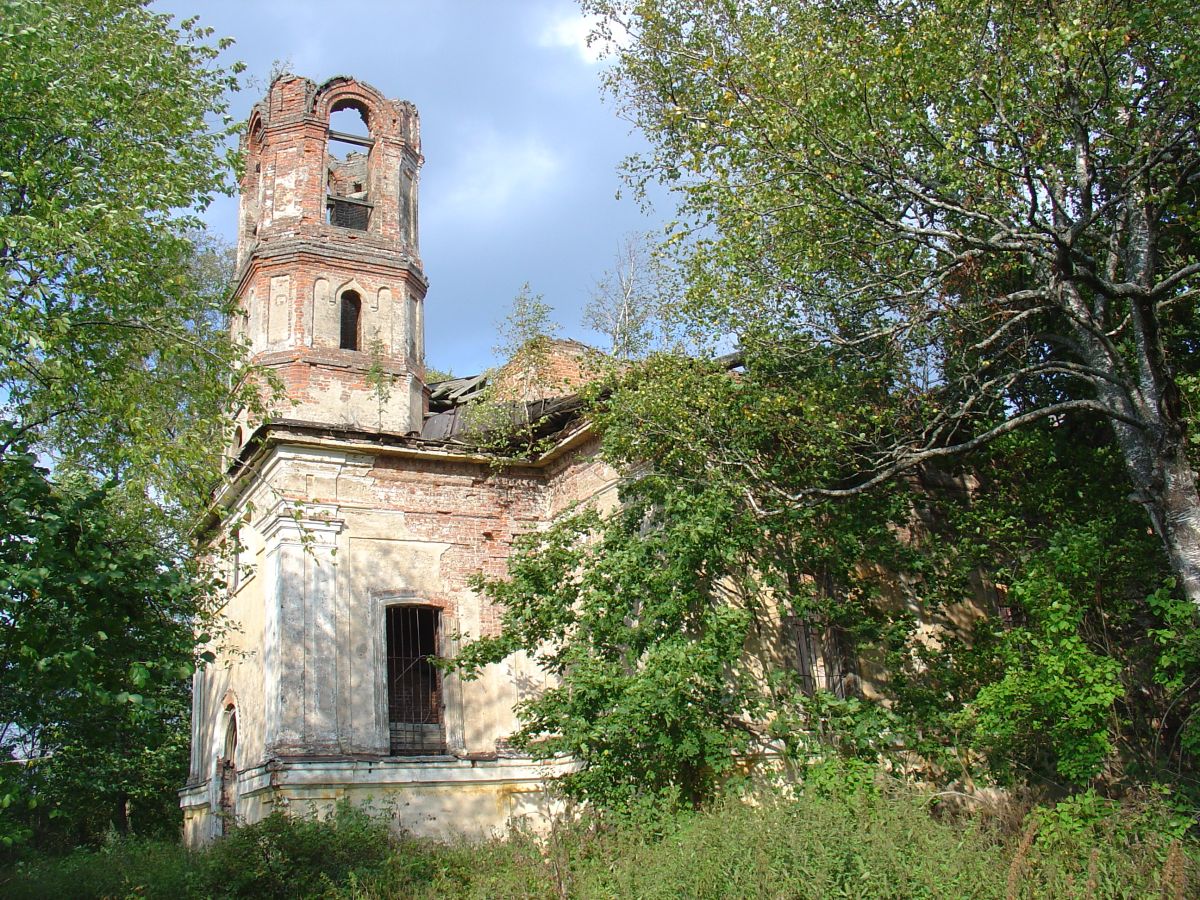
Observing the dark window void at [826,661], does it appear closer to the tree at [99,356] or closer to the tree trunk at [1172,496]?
the tree trunk at [1172,496]

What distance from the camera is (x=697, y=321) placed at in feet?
37.3


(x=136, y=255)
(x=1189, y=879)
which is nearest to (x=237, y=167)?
(x=136, y=255)

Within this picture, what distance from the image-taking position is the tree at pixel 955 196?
9250 mm

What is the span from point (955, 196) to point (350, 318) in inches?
390

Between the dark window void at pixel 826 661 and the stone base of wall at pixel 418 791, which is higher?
the dark window void at pixel 826 661

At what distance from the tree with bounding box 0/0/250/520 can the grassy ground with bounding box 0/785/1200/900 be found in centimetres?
383

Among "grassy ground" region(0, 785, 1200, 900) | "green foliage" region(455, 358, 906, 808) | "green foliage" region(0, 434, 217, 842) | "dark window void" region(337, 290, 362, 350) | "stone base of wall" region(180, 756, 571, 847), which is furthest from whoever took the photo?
"dark window void" region(337, 290, 362, 350)

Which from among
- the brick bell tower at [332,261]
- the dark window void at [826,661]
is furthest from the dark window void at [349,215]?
the dark window void at [826,661]

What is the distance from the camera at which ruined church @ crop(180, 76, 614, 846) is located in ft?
43.6

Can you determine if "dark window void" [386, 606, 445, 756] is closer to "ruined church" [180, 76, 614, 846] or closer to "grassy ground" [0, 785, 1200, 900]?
"ruined church" [180, 76, 614, 846]

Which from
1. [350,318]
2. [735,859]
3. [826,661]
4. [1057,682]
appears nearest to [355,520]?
[350,318]

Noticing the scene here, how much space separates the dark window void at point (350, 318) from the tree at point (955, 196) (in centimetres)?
682

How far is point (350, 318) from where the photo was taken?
16828 mm

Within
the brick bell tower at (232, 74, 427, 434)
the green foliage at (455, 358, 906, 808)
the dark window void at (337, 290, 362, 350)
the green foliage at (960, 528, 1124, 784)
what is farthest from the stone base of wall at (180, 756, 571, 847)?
the dark window void at (337, 290, 362, 350)
